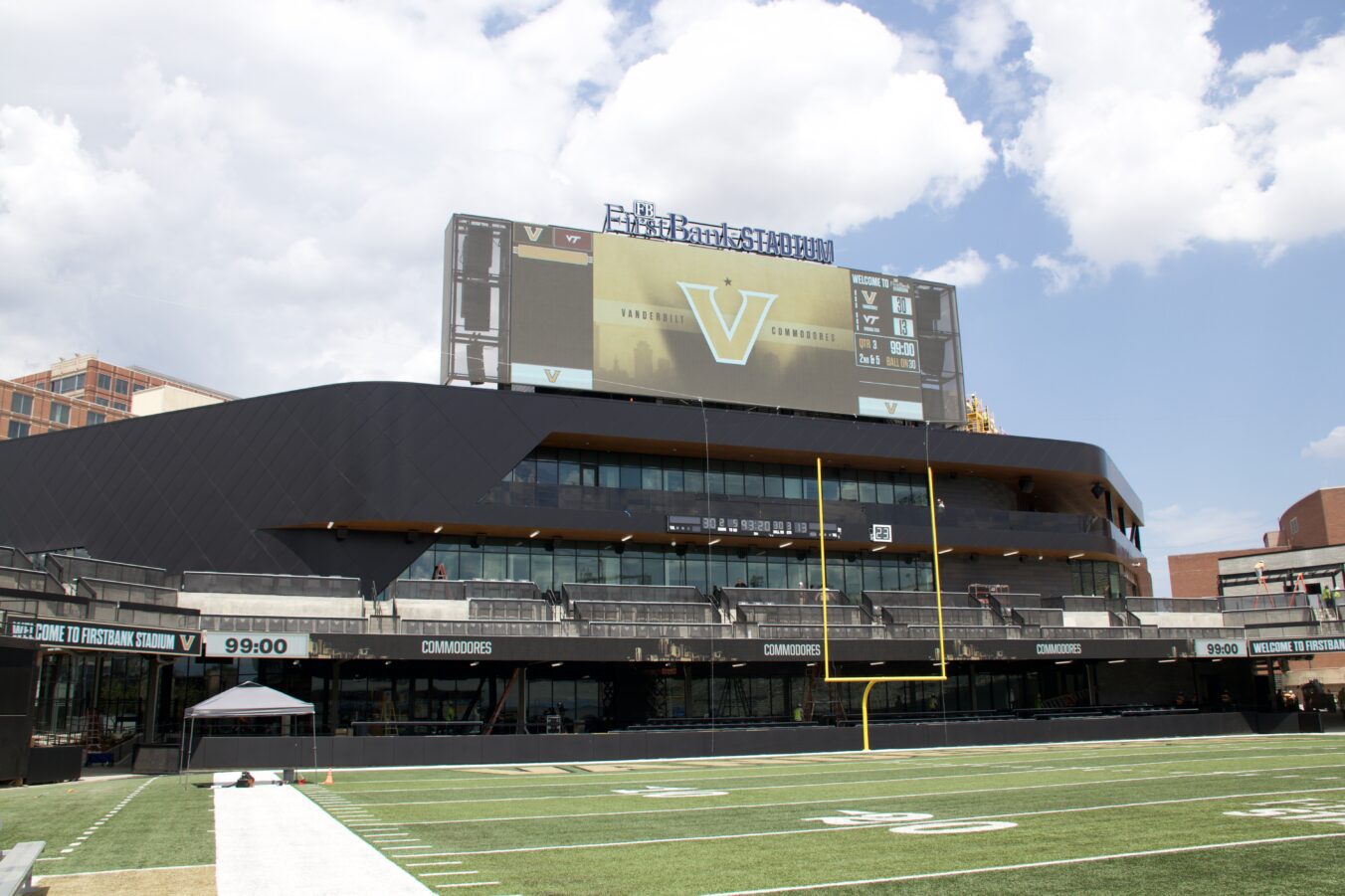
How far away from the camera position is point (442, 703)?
133 feet

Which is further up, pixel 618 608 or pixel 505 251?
pixel 505 251

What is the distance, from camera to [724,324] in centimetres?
4812

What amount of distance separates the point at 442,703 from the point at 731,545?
14491 millimetres

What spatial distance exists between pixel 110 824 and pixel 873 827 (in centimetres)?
1045

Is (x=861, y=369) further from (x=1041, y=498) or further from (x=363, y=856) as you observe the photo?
(x=363, y=856)

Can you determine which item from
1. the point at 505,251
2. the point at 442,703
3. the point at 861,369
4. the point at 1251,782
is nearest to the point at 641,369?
the point at 505,251

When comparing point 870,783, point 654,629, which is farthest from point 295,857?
point 654,629

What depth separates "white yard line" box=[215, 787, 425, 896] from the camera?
9.98 meters

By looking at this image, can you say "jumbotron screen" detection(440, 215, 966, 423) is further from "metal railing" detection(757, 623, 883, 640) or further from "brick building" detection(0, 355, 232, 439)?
"brick building" detection(0, 355, 232, 439)

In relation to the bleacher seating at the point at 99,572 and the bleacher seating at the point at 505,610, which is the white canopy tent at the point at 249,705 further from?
the bleacher seating at the point at 505,610

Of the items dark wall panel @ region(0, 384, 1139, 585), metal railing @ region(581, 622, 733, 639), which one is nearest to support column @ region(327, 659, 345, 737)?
dark wall panel @ region(0, 384, 1139, 585)

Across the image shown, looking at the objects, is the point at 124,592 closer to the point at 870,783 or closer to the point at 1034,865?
the point at 870,783

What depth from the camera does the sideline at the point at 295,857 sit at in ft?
32.7

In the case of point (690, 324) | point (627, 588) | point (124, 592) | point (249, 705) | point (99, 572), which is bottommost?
point (249, 705)
